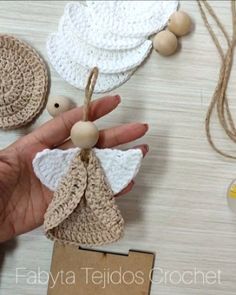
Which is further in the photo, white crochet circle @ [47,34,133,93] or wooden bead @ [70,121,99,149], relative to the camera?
white crochet circle @ [47,34,133,93]

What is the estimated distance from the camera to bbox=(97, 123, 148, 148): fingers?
66cm

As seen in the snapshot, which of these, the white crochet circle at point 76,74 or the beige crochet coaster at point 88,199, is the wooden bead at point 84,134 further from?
the white crochet circle at point 76,74

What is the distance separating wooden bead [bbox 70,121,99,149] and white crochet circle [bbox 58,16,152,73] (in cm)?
15

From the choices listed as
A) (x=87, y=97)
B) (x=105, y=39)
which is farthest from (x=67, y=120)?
(x=105, y=39)

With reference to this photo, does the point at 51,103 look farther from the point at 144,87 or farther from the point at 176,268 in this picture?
the point at 176,268

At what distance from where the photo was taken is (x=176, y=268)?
725mm

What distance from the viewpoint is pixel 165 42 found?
2.39 feet

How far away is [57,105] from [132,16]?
19 centimetres

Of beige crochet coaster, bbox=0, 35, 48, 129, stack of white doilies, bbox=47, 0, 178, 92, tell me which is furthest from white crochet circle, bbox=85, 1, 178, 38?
beige crochet coaster, bbox=0, 35, 48, 129

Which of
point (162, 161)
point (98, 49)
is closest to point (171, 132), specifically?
point (162, 161)

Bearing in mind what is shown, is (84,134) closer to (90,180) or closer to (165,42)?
(90,180)

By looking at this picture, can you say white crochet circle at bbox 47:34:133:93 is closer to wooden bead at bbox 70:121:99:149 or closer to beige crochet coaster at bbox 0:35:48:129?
beige crochet coaster at bbox 0:35:48:129

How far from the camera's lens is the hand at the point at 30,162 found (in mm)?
660

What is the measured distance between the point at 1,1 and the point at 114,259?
18.0 inches
